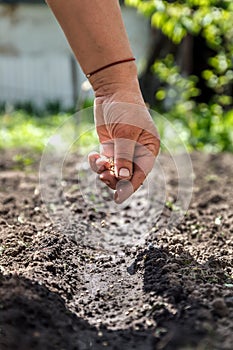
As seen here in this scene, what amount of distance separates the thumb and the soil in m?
0.43

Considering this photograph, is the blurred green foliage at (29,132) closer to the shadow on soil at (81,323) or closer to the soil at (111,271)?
the soil at (111,271)

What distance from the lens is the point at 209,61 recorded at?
7.24 metres

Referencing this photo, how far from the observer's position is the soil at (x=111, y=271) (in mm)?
2072

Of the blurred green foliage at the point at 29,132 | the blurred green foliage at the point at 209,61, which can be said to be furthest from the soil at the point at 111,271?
the blurred green foliage at the point at 209,61

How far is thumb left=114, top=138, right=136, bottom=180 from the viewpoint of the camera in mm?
2453

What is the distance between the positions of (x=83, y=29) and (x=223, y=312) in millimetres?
1104

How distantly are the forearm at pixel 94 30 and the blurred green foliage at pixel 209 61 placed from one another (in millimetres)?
2382

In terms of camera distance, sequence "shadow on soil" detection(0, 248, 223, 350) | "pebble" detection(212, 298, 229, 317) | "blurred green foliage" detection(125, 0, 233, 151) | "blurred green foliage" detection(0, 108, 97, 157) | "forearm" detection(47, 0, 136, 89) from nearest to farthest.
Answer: "shadow on soil" detection(0, 248, 223, 350)
"pebble" detection(212, 298, 229, 317)
"forearm" detection(47, 0, 136, 89)
"blurred green foliage" detection(125, 0, 233, 151)
"blurred green foliage" detection(0, 108, 97, 157)

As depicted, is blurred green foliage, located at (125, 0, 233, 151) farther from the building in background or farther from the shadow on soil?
the building in background

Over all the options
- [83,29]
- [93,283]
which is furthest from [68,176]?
[83,29]

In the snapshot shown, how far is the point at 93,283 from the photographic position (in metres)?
2.74

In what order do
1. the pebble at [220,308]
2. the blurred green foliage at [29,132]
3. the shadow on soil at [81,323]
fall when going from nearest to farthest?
the shadow on soil at [81,323] < the pebble at [220,308] < the blurred green foliage at [29,132]

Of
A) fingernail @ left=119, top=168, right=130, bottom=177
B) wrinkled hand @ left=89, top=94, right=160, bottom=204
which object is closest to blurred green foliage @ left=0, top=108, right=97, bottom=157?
wrinkled hand @ left=89, top=94, right=160, bottom=204

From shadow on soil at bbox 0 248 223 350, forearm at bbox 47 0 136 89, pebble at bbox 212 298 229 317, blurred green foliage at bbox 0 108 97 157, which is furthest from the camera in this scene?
blurred green foliage at bbox 0 108 97 157
